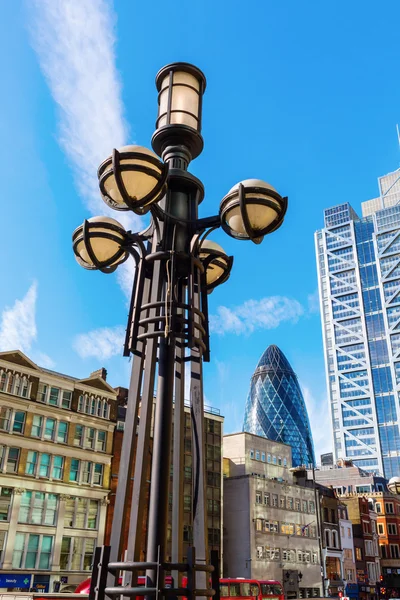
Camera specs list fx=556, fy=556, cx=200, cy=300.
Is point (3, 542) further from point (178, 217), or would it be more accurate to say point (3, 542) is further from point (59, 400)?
point (178, 217)

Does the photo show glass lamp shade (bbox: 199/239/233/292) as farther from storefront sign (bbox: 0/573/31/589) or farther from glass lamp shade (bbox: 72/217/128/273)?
storefront sign (bbox: 0/573/31/589)

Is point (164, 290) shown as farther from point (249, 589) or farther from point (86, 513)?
point (86, 513)

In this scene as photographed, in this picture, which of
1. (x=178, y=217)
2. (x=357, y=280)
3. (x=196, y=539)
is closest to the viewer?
(x=196, y=539)

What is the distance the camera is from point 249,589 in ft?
114

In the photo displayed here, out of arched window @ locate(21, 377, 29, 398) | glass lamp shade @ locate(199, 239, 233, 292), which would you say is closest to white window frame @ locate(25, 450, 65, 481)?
arched window @ locate(21, 377, 29, 398)

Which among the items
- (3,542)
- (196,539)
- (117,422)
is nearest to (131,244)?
(196,539)

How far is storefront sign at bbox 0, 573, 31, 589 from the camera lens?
119 feet

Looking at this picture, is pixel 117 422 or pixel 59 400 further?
pixel 117 422

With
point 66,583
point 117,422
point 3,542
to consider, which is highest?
point 117,422

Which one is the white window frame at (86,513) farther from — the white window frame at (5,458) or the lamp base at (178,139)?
the lamp base at (178,139)

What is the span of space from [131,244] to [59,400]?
38722 millimetres

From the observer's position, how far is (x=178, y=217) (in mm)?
6480

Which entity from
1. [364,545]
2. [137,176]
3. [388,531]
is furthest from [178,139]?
[388,531]

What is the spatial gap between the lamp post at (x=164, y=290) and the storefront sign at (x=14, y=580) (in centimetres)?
3573
